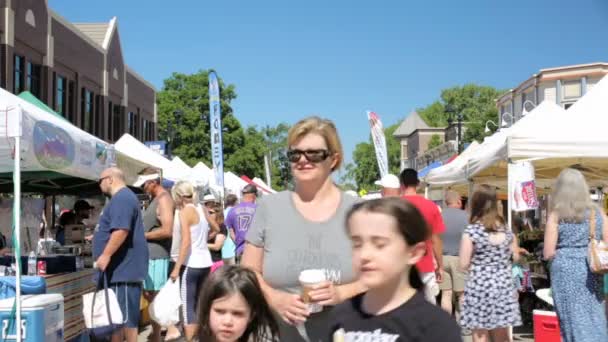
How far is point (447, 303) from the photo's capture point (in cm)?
899

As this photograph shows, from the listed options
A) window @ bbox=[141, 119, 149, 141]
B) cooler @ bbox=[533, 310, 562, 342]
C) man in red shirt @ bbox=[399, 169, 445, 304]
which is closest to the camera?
man in red shirt @ bbox=[399, 169, 445, 304]

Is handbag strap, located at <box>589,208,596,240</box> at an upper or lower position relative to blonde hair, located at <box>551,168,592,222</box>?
lower

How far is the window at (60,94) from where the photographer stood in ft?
95.9

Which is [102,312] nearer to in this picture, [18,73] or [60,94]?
[18,73]

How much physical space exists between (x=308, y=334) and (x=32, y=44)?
1012 inches

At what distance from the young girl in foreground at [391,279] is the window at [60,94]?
1140 inches

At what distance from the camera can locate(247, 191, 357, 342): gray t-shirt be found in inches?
118

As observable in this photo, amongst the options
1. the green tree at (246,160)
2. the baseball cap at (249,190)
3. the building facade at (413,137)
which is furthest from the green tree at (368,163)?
the baseball cap at (249,190)

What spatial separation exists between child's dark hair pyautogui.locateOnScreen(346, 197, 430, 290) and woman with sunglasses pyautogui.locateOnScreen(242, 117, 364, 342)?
812 millimetres

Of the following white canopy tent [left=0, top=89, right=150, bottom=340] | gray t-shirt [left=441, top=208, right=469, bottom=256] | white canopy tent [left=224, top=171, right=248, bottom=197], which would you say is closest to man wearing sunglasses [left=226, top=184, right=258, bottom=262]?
white canopy tent [left=0, top=89, right=150, bottom=340]

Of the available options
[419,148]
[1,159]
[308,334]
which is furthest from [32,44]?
[419,148]

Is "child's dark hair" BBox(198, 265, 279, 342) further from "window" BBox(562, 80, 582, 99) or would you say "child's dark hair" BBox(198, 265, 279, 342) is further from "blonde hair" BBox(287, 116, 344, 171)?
"window" BBox(562, 80, 582, 99)

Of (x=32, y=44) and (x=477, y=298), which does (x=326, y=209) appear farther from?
(x=32, y=44)

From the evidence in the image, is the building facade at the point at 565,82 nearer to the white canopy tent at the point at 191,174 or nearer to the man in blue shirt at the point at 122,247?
the white canopy tent at the point at 191,174
